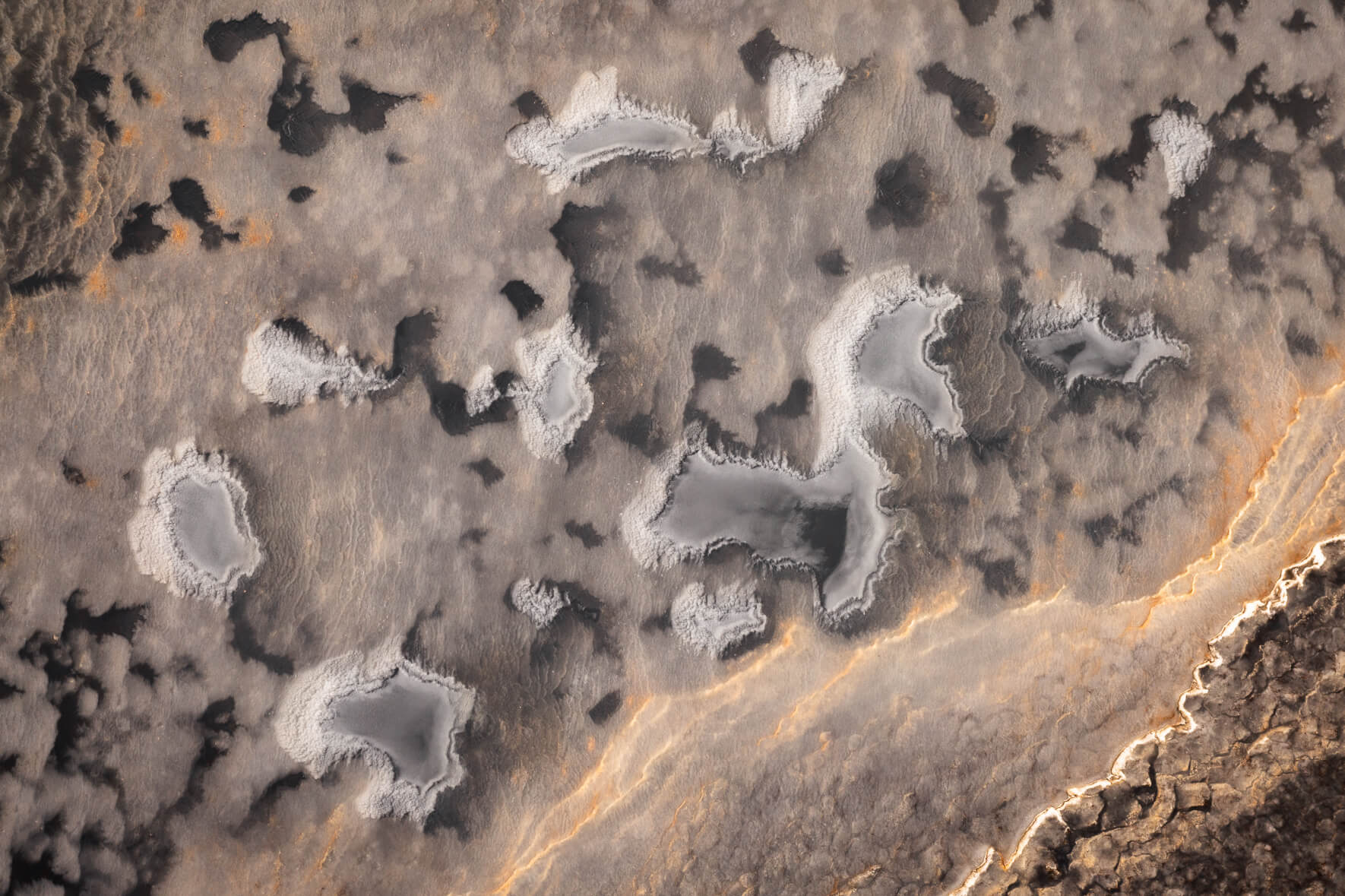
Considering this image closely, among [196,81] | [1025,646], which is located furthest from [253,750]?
[1025,646]

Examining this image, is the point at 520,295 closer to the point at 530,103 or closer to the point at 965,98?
the point at 530,103

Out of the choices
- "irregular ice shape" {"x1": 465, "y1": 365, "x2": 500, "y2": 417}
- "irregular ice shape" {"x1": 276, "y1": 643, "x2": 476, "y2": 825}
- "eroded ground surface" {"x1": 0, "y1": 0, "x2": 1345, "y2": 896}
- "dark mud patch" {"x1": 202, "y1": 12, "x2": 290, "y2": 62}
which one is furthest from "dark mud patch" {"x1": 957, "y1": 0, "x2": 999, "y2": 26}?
"irregular ice shape" {"x1": 276, "y1": 643, "x2": 476, "y2": 825}

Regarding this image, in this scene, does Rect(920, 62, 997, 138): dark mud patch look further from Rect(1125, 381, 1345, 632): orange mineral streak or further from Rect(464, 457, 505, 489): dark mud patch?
Rect(464, 457, 505, 489): dark mud patch

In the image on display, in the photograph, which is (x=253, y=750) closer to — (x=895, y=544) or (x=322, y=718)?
(x=322, y=718)

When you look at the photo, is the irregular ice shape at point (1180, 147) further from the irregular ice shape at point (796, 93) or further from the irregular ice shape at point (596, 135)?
the irregular ice shape at point (596, 135)

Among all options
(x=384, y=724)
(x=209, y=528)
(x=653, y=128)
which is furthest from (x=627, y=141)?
(x=384, y=724)

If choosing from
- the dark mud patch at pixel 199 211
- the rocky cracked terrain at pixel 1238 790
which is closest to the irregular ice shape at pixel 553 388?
the dark mud patch at pixel 199 211
